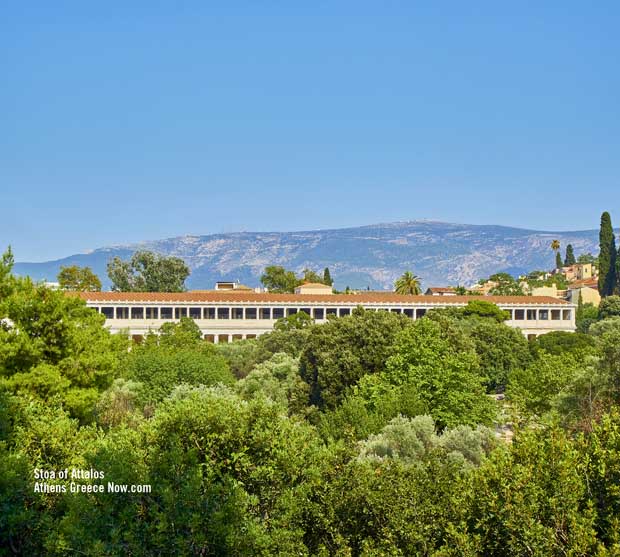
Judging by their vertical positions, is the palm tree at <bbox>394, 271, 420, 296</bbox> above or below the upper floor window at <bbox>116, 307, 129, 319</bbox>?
above

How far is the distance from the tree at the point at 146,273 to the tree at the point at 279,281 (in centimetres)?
1388

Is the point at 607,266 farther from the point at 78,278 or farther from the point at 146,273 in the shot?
the point at 78,278

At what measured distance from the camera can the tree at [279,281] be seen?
118 metres

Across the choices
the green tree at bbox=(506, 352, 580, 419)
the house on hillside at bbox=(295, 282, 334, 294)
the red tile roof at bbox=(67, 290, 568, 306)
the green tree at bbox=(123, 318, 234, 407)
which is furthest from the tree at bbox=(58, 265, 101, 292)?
the green tree at bbox=(506, 352, 580, 419)

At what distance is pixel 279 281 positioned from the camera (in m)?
119

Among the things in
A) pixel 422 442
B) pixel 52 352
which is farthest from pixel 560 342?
pixel 52 352

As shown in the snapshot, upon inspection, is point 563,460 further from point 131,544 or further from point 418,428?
point 418,428

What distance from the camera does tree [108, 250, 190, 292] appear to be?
354 feet

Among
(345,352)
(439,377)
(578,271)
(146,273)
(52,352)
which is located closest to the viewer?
(52,352)

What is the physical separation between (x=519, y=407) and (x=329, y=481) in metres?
17.0

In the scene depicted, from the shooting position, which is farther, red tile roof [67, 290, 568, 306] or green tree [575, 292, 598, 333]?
green tree [575, 292, 598, 333]

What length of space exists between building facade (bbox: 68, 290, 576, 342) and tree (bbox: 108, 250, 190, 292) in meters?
18.8

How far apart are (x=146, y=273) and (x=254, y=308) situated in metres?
25.4

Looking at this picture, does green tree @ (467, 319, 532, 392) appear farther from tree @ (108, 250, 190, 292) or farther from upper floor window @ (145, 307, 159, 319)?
tree @ (108, 250, 190, 292)
